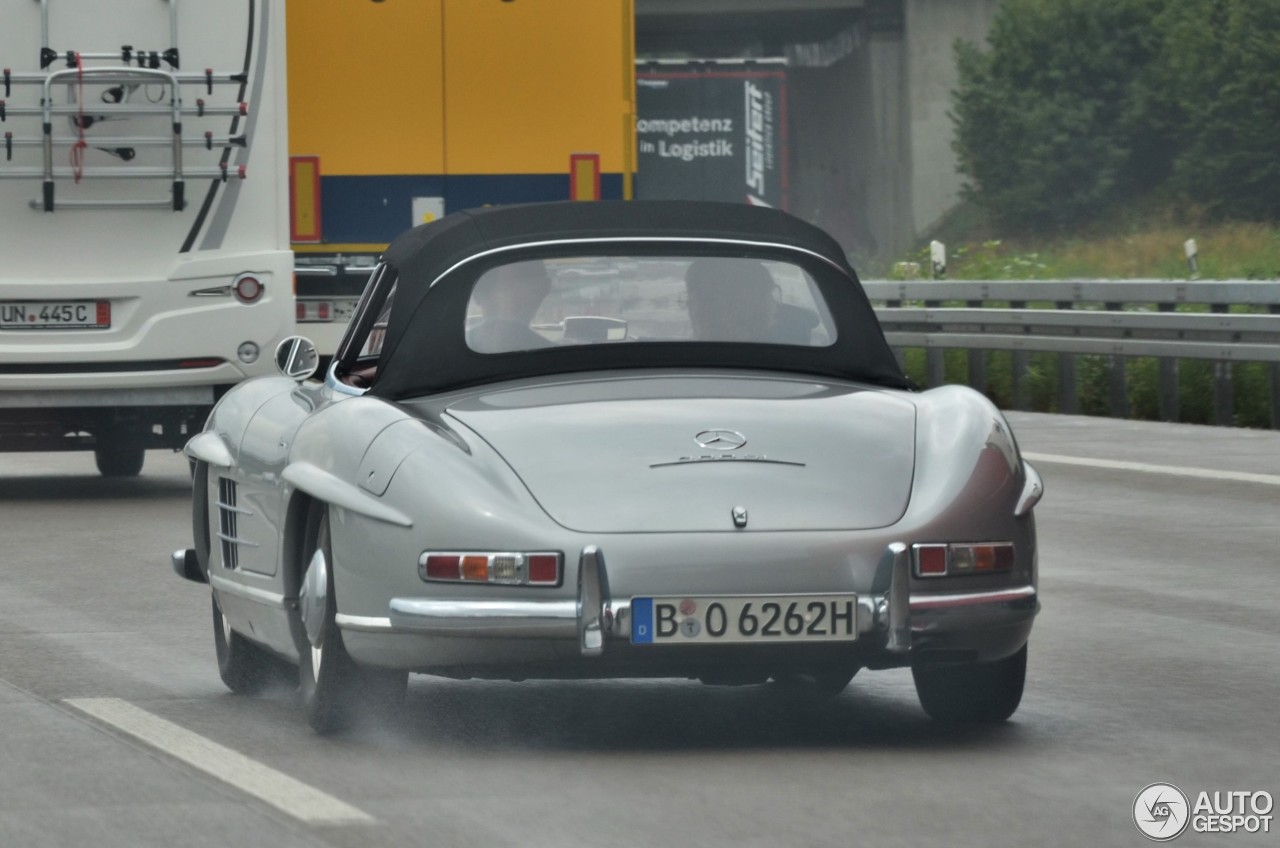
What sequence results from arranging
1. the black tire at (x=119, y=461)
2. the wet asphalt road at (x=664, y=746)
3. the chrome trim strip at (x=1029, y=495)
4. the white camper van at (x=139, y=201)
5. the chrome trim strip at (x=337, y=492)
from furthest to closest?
1. the black tire at (x=119, y=461)
2. the white camper van at (x=139, y=201)
3. the chrome trim strip at (x=1029, y=495)
4. the chrome trim strip at (x=337, y=492)
5. the wet asphalt road at (x=664, y=746)

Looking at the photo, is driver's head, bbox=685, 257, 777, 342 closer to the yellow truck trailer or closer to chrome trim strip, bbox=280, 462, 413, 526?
chrome trim strip, bbox=280, 462, 413, 526

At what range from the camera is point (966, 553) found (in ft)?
21.0

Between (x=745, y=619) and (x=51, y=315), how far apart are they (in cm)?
932

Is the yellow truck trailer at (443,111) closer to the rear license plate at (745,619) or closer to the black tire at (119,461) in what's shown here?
the black tire at (119,461)

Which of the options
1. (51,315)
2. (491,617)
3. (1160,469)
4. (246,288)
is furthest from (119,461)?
(491,617)

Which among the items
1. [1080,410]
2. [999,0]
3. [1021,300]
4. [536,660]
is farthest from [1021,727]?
[999,0]

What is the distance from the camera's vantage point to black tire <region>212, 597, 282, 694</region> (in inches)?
306

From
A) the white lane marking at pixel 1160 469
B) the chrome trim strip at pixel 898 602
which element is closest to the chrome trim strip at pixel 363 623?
the chrome trim strip at pixel 898 602

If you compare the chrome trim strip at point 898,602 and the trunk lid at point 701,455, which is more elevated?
the trunk lid at point 701,455

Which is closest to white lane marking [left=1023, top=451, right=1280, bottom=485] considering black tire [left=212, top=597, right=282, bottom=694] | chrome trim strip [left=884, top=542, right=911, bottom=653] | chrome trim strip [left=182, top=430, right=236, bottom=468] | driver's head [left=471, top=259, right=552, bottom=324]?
chrome trim strip [left=182, top=430, right=236, bottom=468]

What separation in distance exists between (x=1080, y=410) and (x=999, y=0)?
46068 millimetres

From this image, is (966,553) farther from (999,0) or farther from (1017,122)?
(999,0)

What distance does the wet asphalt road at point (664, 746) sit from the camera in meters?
5.62

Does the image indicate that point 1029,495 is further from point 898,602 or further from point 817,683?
point 817,683
